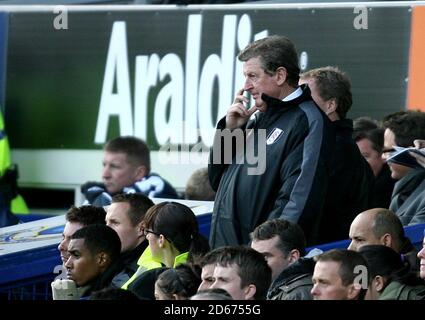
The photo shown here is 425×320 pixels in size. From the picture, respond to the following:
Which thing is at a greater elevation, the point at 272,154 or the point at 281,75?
the point at 281,75

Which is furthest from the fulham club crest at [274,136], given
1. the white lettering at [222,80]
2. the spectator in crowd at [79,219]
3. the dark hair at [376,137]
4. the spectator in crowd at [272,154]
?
the white lettering at [222,80]

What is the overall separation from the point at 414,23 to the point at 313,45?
72cm

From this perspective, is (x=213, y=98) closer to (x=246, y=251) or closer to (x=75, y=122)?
(x=75, y=122)

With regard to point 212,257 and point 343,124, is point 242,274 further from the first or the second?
point 343,124

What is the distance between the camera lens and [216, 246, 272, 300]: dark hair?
6.43 m

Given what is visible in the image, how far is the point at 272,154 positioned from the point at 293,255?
63 cm

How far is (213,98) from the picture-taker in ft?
33.1

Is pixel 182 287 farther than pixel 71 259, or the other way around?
pixel 71 259

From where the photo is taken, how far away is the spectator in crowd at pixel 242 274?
642 cm

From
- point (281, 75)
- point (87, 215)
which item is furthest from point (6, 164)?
point (281, 75)

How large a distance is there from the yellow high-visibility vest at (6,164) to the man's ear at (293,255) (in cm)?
407

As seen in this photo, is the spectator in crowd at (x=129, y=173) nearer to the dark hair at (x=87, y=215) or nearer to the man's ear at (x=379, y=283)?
the dark hair at (x=87, y=215)

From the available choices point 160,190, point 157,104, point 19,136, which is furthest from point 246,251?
point 19,136

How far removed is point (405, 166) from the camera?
8086mm
